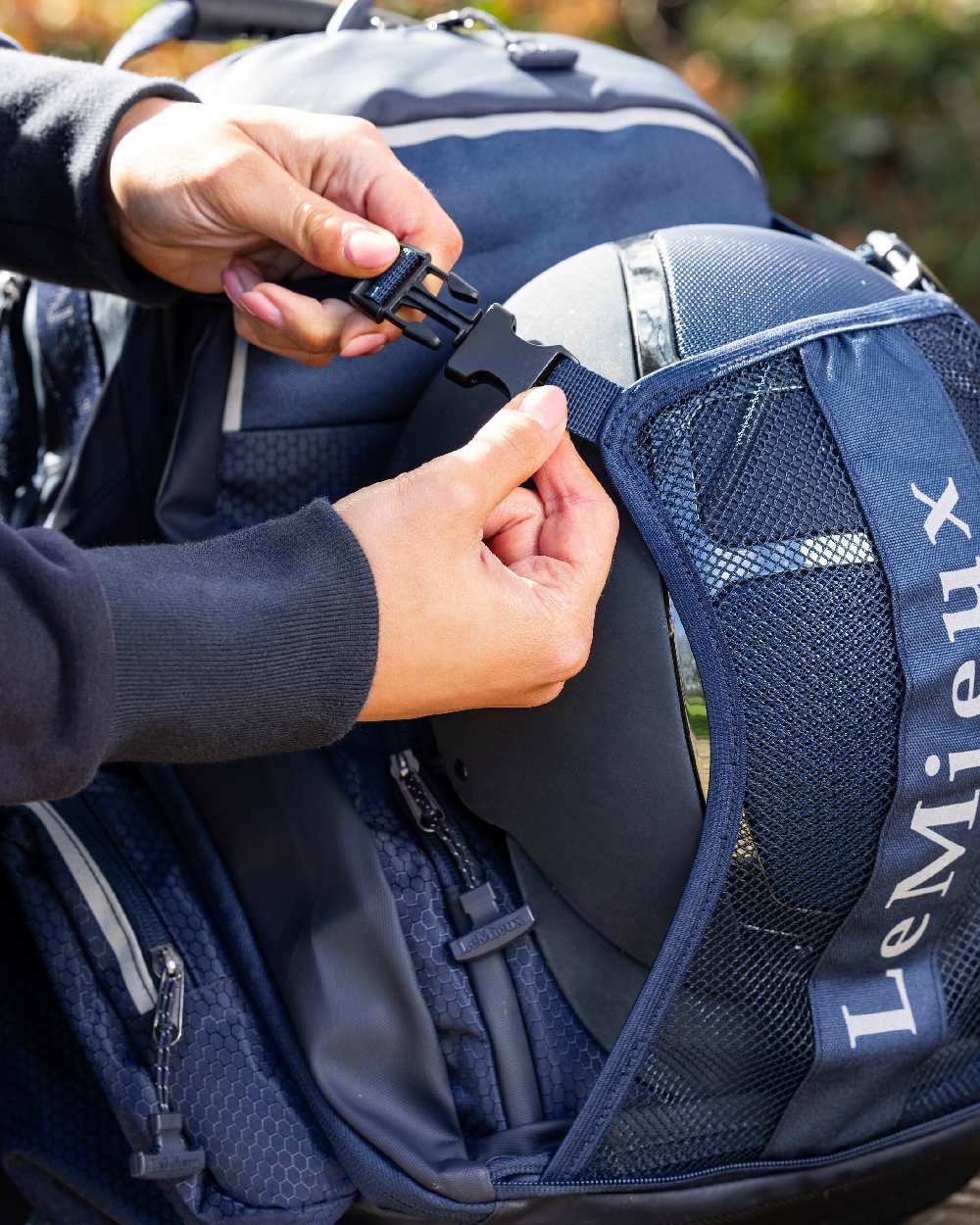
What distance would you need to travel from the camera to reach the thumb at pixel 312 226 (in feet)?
2.71

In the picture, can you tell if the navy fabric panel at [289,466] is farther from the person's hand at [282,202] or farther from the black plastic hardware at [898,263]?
the black plastic hardware at [898,263]

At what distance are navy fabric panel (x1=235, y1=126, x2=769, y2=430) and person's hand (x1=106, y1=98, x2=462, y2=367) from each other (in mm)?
50

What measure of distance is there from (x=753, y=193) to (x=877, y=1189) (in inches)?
31.2

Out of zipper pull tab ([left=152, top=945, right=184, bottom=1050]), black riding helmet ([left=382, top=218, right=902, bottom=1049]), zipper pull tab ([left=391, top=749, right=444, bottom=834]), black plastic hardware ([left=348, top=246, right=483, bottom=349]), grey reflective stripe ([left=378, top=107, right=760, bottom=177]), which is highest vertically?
grey reflective stripe ([left=378, top=107, right=760, bottom=177])

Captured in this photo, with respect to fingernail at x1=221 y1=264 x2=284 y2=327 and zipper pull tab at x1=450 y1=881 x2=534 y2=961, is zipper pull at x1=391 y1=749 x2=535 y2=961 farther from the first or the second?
fingernail at x1=221 y1=264 x2=284 y2=327

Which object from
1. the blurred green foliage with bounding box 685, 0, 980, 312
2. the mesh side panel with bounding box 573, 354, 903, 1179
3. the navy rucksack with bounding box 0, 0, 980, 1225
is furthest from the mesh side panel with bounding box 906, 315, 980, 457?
the blurred green foliage with bounding box 685, 0, 980, 312

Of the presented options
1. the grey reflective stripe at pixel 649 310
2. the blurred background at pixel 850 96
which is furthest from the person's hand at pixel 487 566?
the blurred background at pixel 850 96

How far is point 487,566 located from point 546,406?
0.36 ft

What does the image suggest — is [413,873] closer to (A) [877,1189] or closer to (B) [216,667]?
(B) [216,667]

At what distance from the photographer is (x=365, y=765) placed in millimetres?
983

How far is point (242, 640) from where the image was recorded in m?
0.69

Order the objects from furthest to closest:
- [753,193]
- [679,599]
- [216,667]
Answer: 1. [753,193]
2. [679,599]
3. [216,667]

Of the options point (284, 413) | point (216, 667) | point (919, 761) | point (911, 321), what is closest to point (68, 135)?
point (284, 413)

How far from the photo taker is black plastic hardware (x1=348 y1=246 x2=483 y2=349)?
0.84m
